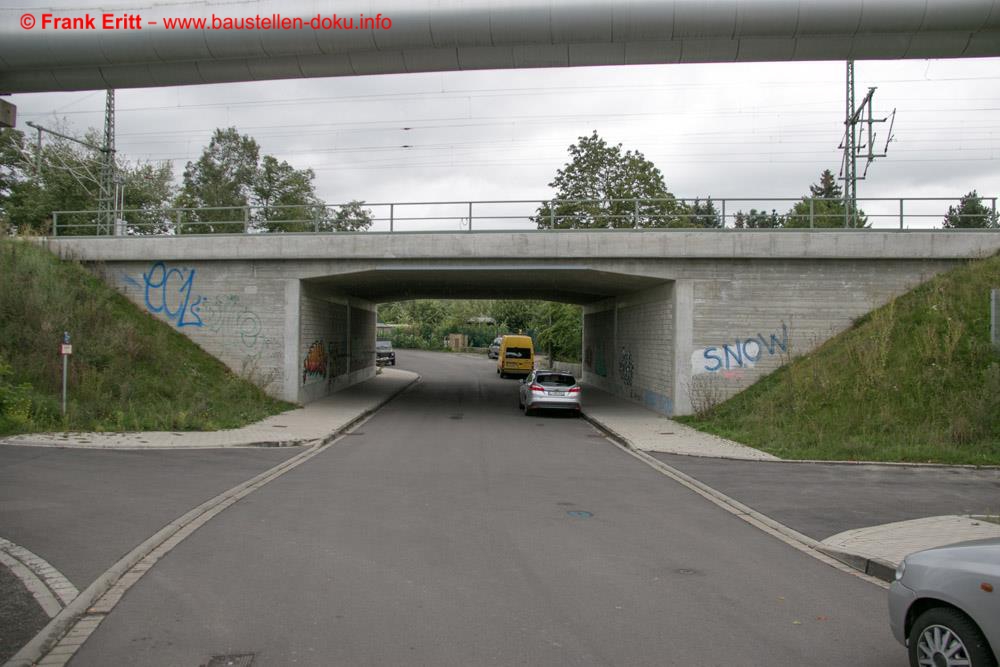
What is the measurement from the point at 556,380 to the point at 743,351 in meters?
5.95

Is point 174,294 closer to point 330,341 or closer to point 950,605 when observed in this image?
point 330,341

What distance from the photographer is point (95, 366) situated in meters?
19.8

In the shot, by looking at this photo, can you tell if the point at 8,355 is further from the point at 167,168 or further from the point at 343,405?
the point at 167,168

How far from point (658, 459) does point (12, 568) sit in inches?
449

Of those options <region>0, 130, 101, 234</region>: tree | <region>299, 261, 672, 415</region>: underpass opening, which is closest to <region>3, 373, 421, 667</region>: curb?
<region>299, 261, 672, 415</region>: underpass opening

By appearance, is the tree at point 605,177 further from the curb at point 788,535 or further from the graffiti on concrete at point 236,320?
the curb at point 788,535

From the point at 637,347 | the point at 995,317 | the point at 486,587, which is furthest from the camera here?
the point at 637,347

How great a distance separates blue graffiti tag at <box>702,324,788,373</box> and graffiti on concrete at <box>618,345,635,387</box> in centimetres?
627

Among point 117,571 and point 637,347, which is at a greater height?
point 637,347

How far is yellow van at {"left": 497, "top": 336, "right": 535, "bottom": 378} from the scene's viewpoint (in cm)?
4284

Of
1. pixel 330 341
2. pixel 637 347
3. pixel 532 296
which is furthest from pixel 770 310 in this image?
pixel 532 296

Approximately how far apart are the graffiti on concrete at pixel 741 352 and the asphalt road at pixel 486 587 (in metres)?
10.1

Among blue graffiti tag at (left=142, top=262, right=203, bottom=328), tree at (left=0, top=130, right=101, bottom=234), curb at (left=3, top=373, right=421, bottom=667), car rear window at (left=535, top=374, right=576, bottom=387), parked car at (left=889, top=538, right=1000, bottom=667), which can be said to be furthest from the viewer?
tree at (left=0, top=130, right=101, bottom=234)

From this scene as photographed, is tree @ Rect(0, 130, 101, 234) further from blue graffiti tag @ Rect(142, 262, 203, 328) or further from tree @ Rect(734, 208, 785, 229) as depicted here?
tree @ Rect(734, 208, 785, 229)
